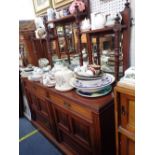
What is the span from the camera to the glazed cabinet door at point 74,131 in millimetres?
1205

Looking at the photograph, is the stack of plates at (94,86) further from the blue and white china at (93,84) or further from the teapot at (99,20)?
the teapot at (99,20)

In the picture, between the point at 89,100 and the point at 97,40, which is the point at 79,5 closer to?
the point at 97,40

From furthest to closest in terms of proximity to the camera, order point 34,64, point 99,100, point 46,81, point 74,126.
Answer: point 34,64
point 46,81
point 74,126
point 99,100

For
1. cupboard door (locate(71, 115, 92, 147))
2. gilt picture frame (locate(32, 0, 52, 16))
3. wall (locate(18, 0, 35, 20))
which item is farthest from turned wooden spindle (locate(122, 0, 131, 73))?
wall (locate(18, 0, 35, 20))

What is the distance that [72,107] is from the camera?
3.98ft

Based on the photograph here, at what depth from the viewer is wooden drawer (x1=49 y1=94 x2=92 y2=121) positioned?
1.09 metres

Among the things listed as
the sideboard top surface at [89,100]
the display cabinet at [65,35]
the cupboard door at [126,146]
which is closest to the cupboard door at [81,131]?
the sideboard top surface at [89,100]

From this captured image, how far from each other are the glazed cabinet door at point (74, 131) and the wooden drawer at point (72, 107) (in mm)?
45

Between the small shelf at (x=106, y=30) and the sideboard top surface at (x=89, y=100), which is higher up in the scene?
the small shelf at (x=106, y=30)

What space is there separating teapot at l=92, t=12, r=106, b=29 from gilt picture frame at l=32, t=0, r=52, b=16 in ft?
2.75
